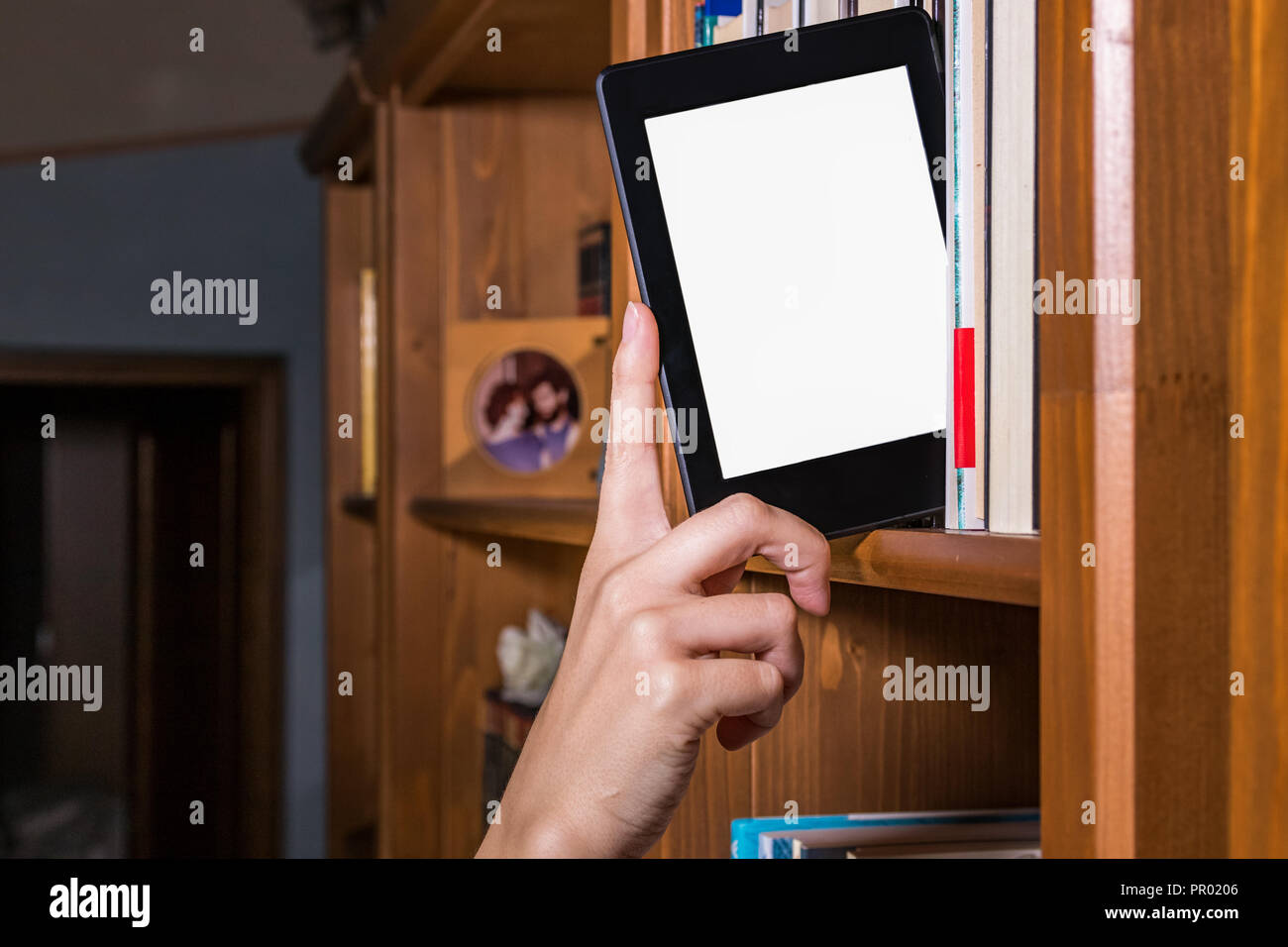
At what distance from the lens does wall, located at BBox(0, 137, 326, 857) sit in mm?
2844

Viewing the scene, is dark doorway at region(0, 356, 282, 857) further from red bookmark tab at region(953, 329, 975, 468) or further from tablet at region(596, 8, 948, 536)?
red bookmark tab at region(953, 329, 975, 468)

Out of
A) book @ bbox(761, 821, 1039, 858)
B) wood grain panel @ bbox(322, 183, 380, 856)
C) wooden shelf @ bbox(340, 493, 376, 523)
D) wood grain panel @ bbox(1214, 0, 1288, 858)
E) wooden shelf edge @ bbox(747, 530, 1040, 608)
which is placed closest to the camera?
wood grain panel @ bbox(1214, 0, 1288, 858)

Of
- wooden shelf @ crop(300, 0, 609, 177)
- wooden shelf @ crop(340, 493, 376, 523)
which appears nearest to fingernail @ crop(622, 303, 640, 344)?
wooden shelf @ crop(300, 0, 609, 177)

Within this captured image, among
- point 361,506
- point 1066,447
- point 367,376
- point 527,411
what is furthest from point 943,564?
point 367,376

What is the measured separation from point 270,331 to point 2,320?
0.63 m

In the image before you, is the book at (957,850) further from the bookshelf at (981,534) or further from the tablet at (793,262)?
the tablet at (793,262)

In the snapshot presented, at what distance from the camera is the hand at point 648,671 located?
1.79 ft

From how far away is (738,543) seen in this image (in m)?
0.54

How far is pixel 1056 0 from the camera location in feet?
1.46

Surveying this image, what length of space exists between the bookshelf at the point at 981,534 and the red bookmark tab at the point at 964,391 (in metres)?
0.05

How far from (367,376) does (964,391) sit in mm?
1753

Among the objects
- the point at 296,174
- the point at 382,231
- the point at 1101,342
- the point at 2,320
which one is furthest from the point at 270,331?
the point at 1101,342

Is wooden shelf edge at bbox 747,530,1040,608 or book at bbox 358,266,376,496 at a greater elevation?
book at bbox 358,266,376,496

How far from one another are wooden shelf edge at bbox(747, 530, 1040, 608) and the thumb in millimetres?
107
